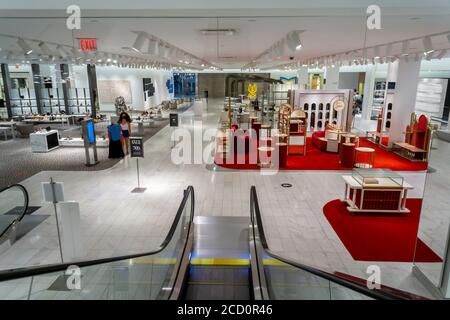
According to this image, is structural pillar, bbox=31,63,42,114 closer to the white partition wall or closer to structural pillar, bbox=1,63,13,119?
structural pillar, bbox=1,63,13,119

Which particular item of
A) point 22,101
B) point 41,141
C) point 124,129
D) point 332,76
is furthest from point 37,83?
point 332,76

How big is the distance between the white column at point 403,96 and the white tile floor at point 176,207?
3476mm

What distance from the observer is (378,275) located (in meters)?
5.26

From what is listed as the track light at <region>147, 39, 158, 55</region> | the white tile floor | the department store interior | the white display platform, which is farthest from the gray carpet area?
the track light at <region>147, 39, 158, 55</region>

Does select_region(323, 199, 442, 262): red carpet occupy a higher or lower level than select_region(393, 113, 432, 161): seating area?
lower

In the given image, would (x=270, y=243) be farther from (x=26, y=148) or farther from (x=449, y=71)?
(x=449, y=71)

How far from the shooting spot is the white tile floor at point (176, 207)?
19.2 feet

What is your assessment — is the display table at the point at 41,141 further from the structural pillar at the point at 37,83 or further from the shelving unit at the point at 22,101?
the structural pillar at the point at 37,83

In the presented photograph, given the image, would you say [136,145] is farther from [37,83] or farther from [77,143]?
[37,83]

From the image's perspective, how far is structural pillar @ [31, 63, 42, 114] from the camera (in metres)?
21.2

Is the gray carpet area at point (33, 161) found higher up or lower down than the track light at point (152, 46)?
lower down

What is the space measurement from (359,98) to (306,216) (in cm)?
2661

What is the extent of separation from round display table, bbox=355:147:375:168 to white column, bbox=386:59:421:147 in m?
3.25

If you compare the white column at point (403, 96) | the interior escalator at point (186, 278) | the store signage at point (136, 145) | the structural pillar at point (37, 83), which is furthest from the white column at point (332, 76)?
the structural pillar at point (37, 83)
